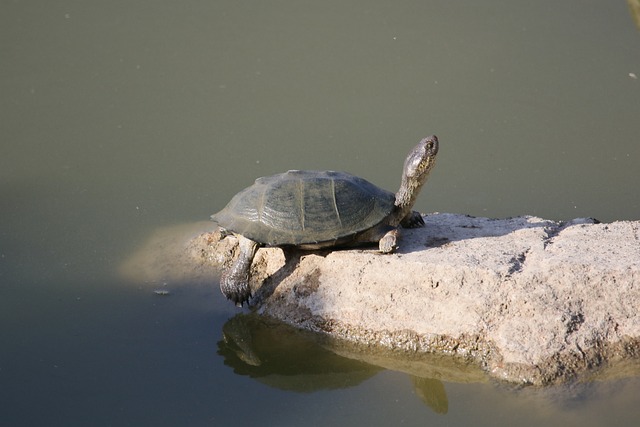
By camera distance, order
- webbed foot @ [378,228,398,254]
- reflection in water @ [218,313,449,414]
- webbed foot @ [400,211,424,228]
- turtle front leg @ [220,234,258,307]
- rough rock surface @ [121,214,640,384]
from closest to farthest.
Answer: rough rock surface @ [121,214,640,384], reflection in water @ [218,313,449,414], webbed foot @ [378,228,398,254], turtle front leg @ [220,234,258,307], webbed foot @ [400,211,424,228]

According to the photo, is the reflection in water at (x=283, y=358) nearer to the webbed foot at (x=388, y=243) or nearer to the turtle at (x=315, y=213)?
the turtle at (x=315, y=213)

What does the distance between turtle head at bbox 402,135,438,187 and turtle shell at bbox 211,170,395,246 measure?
0.20 m

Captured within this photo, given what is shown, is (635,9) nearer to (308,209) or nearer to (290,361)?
(308,209)

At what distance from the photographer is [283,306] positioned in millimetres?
4535

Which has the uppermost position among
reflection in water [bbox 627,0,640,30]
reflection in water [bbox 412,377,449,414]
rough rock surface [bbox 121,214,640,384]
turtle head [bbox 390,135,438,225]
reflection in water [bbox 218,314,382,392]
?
reflection in water [bbox 627,0,640,30]

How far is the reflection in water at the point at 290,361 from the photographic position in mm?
4152

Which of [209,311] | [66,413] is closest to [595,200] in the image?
[209,311]

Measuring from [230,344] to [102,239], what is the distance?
1671mm

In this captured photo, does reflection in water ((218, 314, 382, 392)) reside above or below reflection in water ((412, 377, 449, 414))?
below

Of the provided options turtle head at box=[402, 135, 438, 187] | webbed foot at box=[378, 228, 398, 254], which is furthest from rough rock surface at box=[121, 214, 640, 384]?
turtle head at box=[402, 135, 438, 187]

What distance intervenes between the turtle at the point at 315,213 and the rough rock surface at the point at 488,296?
0.14m

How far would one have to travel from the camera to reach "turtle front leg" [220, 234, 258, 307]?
455 centimetres

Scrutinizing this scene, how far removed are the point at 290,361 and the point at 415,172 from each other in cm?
137

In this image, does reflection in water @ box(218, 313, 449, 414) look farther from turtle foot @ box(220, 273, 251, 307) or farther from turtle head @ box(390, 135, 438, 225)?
turtle head @ box(390, 135, 438, 225)
